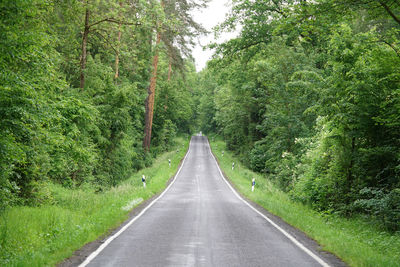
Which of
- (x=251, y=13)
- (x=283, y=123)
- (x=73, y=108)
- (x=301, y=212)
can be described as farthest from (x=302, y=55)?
(x=73, y=108)

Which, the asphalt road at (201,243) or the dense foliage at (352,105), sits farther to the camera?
the dense foliage at (352,105)

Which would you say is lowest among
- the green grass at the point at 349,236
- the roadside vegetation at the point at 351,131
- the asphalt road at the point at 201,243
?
the asphalt road at the point at 201,243

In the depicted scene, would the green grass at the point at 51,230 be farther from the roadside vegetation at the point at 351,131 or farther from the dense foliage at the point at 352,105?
the dense foliage at the point at 352,105

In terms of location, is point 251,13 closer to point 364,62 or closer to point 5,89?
point 364,62

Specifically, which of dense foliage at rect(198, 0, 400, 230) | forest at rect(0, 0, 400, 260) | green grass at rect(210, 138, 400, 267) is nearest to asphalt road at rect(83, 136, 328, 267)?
green grass at rect(210, 138, 400, 267)

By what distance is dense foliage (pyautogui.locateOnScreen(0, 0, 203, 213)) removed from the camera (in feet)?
22.7

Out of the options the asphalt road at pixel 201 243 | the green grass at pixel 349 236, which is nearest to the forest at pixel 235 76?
the green grass at pixel 349 236

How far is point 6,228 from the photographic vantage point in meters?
6.93

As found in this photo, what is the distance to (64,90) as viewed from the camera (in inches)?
628

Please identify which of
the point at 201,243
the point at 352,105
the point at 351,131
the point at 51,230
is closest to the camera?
the point at 201,243

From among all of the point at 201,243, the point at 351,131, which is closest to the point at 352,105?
the point at 351,131

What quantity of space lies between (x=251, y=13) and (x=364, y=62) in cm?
870

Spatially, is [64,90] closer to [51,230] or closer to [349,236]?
[51,230]

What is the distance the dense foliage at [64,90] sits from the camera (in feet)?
22.7
